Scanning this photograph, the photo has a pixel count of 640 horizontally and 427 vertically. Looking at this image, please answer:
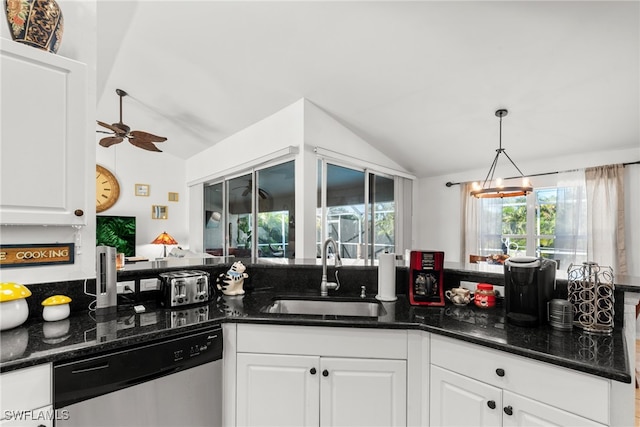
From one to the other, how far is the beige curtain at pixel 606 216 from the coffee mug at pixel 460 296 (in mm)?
3327

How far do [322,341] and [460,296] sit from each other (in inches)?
32.1

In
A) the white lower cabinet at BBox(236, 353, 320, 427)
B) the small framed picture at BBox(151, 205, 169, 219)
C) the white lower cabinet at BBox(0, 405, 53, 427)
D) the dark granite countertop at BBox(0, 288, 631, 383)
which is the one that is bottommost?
the white lower cabinet at BBox(236, 353, 320, 427)

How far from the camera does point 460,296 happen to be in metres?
1.73

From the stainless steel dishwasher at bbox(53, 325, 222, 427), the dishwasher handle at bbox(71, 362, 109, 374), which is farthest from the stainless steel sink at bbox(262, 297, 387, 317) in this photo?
the dishwasher handle at bbox(71, 362, 109, 374)

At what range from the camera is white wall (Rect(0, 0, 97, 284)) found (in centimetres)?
141

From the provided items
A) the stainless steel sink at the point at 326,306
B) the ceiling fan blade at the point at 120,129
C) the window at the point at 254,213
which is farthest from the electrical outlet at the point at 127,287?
the ceiling fan blade at the point at 120,129

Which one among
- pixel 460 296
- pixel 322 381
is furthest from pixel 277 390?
pixel 460 296

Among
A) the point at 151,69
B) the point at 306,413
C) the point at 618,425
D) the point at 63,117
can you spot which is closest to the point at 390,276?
the point at 306,413

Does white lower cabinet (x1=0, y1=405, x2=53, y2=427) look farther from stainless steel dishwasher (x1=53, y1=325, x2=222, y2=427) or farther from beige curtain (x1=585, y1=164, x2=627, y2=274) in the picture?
beige curtain (x1=585, y1=164, x2=627, y2=274)

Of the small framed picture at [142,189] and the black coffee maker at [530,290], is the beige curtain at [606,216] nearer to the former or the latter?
the black coffee maker at [530,290]

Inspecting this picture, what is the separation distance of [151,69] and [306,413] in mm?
3603

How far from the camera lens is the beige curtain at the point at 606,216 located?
3.72 m

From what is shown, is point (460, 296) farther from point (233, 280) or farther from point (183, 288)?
point (183, 288)

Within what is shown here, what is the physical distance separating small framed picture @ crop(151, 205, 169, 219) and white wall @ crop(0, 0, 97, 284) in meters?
4.59
